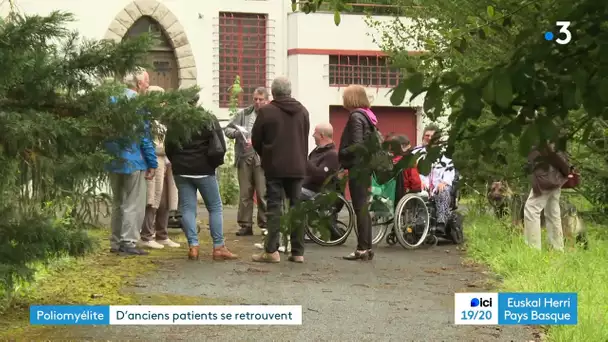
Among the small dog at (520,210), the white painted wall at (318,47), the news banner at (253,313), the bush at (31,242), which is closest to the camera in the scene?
the bush at (31,242)

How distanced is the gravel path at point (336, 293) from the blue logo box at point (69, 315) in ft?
0.74

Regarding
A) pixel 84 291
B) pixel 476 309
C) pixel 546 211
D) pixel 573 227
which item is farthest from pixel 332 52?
pixel 476 309

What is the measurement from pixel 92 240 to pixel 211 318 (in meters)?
1.21

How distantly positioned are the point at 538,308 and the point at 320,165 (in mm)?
5223

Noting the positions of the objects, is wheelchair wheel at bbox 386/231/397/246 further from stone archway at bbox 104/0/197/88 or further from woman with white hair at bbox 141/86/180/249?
stone archway at bbox 104/0/197/88

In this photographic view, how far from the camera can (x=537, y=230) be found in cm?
1205

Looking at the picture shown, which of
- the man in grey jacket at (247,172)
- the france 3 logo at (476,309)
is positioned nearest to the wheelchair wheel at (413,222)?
the man in grey jacket at (247,172)

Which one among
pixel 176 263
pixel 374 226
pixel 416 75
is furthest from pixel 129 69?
pixel 374 226

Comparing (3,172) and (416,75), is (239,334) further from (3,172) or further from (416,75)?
(416,75)

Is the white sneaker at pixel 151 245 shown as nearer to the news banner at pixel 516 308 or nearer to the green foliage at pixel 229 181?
the news banner at pixel 516 308

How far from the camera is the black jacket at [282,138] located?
10992 millimetres

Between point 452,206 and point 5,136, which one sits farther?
point 452,206

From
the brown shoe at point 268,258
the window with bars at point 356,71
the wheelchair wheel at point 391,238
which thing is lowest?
the brown shoe at point 268,258

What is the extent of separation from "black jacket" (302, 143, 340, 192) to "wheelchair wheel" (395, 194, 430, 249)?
95 cm
